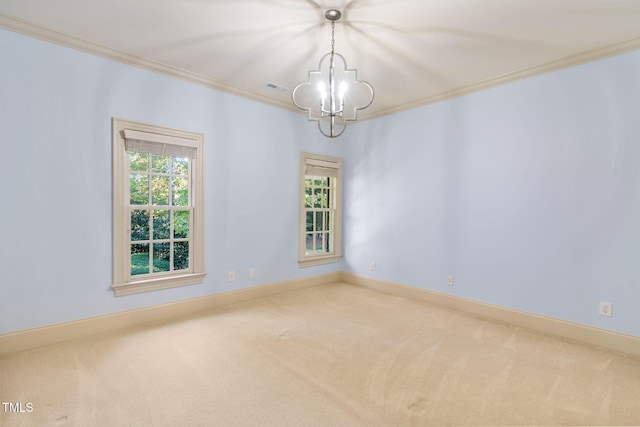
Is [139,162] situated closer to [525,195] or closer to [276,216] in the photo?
[276,216]

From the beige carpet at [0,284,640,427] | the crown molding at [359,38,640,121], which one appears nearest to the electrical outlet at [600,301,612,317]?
the beige carpet at [0,284,640,427]

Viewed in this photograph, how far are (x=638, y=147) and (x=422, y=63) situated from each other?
80.3 inches

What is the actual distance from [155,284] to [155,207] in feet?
2.72

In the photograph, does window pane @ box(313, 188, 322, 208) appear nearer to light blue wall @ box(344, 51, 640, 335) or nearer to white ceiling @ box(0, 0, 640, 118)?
light blue wall @ box(344, 51, 640, 335)

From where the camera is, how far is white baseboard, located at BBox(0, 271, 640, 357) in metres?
2.70

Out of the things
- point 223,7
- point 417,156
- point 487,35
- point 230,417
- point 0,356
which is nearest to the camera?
point 230,417

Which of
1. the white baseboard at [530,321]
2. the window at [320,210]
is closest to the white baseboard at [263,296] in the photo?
the white baseboard at [530,321]

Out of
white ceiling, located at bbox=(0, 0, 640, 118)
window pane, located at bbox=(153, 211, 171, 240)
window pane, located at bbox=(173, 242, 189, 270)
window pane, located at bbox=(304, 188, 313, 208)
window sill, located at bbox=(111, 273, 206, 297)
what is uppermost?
white ceiling, located at bbox=(0, 0, 640, 118)

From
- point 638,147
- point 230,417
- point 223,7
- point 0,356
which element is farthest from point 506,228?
point 0,356

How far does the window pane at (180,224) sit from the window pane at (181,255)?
0.41 ft

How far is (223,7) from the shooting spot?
2367mm

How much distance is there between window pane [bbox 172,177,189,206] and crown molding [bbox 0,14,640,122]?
3.79 feet

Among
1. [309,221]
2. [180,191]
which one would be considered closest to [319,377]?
[180,191]

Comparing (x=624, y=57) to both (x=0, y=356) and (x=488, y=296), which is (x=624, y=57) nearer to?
(x=488, y=296)
